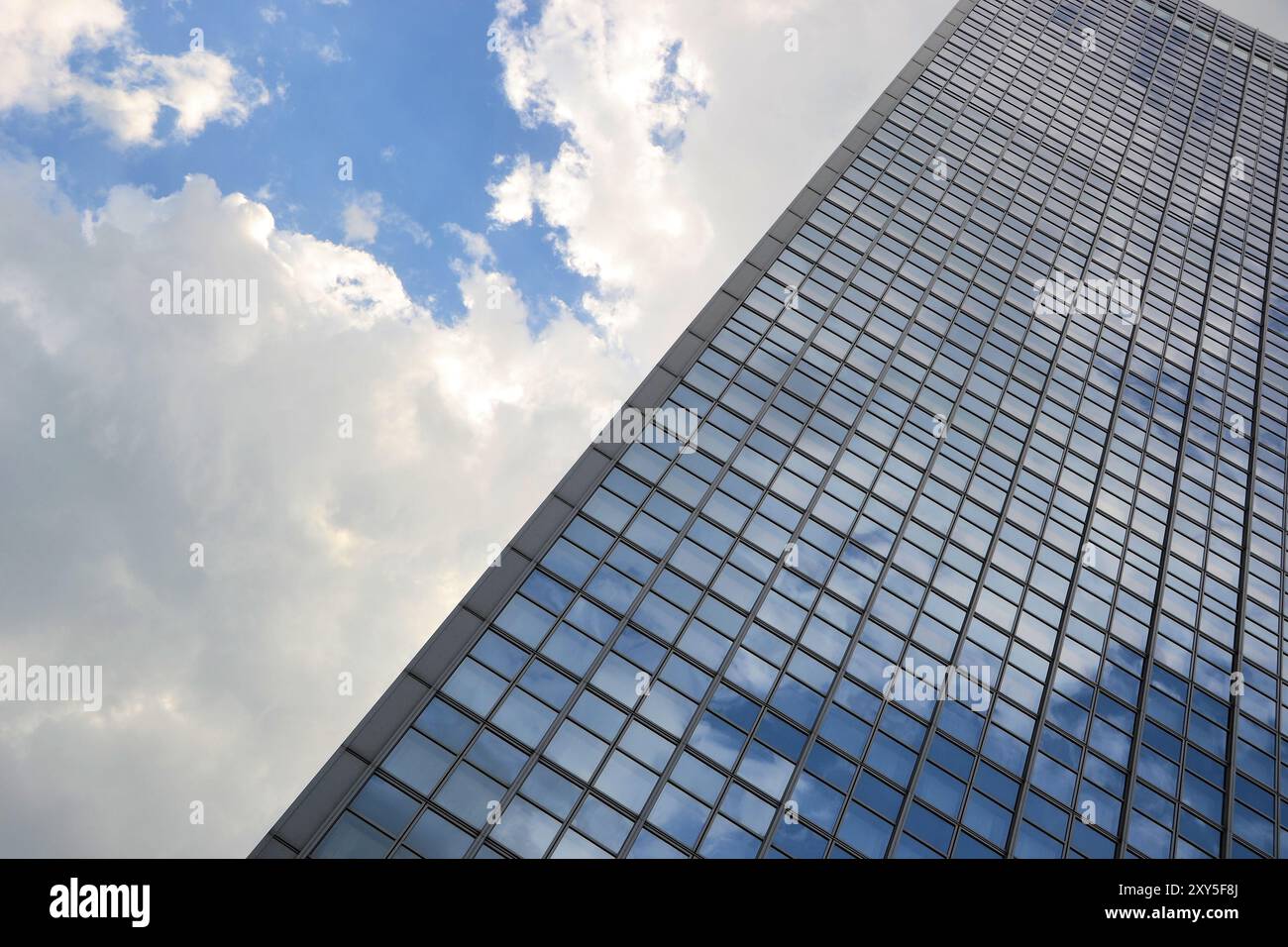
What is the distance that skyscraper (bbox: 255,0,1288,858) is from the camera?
96.0 ft

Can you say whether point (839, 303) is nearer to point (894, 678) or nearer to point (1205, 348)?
point (894, 678)

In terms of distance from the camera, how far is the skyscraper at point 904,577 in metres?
29.3

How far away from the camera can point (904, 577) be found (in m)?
38.1

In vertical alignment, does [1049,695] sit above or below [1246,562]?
above

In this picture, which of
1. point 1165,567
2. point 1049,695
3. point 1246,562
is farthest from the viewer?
point 1246,562

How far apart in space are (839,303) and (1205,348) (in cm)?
2560

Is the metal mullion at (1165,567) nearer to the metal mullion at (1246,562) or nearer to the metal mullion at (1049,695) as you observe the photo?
the metal mullion at (1246,562)

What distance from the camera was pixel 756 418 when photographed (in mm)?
41281
